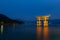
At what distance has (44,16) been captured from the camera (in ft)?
351

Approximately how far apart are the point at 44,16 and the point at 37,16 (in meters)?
7.33

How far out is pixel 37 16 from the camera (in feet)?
370

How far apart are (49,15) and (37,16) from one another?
28.3 ft

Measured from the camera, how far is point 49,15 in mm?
110438

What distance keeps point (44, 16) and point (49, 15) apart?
17.0 ft
